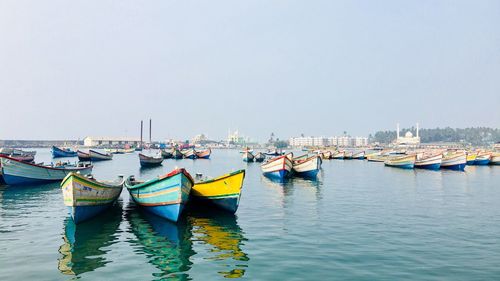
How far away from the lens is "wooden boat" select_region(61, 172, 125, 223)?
1733 cm

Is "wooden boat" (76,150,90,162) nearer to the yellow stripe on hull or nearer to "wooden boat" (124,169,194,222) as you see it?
"wooden boat" (124,169,194,222)

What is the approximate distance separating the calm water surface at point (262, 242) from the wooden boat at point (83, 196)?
62 cm

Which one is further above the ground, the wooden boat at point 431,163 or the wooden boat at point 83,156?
the wooden boat at point 83,156

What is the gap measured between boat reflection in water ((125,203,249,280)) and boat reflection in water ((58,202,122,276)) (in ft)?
3.53

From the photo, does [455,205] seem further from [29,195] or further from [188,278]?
[29,195]

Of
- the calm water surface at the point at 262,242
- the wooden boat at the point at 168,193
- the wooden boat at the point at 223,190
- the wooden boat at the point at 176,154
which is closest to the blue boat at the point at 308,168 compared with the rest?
the calm water surface at the point at 262,242

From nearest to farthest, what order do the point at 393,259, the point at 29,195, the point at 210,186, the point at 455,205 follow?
the point at 393,259
the point at 210,186
the point at 455,205
the point at 29,195

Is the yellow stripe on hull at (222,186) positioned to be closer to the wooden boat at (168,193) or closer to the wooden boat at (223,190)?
the wooden boat at (223,190)

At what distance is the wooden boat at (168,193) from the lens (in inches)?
727

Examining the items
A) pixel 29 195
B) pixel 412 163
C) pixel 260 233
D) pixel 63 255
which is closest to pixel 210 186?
pixel 260 233

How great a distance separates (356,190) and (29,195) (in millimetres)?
27449

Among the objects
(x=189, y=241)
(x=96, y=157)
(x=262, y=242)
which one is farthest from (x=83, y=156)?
(x=262, y=242)

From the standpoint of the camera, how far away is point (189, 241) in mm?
15609

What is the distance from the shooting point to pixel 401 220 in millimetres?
20141
